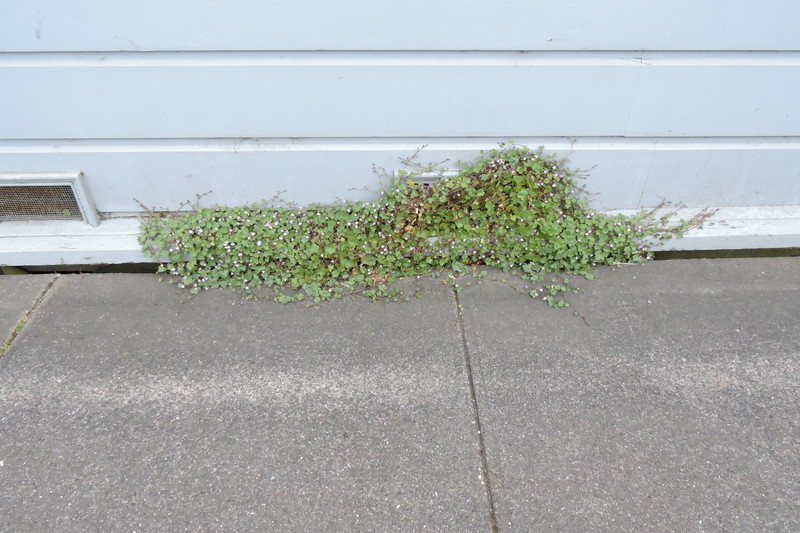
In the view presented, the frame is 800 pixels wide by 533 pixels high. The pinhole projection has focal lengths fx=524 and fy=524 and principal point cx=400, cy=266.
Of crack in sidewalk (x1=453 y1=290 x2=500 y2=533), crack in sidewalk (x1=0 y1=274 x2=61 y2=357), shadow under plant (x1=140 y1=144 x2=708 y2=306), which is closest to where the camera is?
crack in sidewalk (x1=453 y1=290 x2=500 y2=533)

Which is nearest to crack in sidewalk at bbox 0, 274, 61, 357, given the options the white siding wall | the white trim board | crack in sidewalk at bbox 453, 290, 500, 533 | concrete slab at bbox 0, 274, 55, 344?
concrete slab at bbox 0, 274, 55, 344

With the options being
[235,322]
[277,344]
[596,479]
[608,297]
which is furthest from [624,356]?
[235,322]

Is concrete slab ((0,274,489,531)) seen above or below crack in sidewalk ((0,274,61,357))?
below

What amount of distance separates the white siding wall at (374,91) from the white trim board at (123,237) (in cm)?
19

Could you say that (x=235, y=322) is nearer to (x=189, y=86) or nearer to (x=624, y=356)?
(x=189, y=86)

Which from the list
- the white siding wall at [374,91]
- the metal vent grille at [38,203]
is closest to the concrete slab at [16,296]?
the metal vent grille at [38,203]

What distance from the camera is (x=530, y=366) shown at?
8.02 feet

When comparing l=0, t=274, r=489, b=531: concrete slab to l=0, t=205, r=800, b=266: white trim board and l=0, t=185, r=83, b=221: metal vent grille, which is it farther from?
l=0, t=185, r=83, b=221: metal vent grille

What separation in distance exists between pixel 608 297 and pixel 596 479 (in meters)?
1.15

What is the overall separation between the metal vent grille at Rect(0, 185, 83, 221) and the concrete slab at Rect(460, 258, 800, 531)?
236cm

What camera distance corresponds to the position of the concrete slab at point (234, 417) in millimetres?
1905

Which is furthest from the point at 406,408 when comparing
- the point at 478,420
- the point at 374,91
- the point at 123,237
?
the point at 123,237

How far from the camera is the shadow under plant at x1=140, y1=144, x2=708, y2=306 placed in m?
2.90

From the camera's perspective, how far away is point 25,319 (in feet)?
8.80
